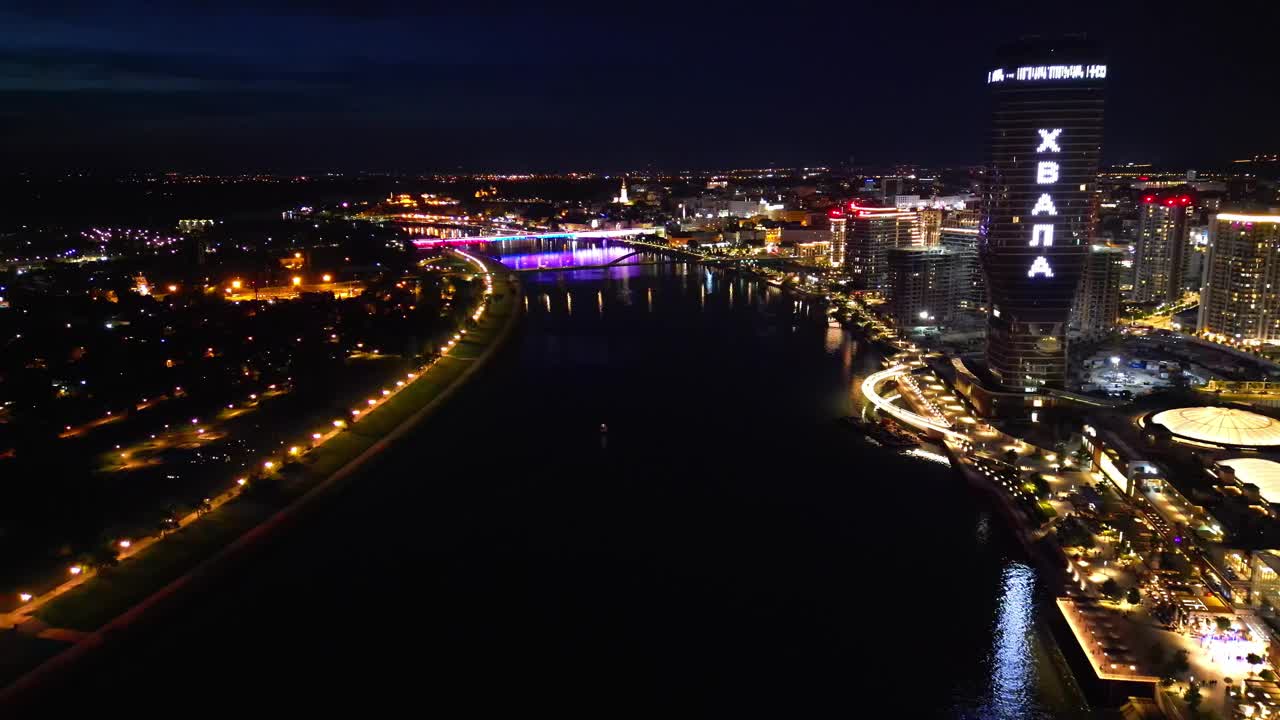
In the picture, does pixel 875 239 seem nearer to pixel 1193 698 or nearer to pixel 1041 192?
pixel 1041 192

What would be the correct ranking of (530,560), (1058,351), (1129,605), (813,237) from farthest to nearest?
(813,237) < (1058,351) < (530,560) < (1129,605)

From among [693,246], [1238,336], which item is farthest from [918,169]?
[1238,336]

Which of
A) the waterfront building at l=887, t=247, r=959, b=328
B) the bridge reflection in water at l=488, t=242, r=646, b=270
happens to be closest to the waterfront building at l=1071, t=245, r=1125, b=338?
the waterfront building at l=887, t=247, r=959, b=328

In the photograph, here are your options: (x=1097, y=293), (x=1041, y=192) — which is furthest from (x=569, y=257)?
(x=1041, y=192)

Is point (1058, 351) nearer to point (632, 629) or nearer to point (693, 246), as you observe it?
point (632, 629)

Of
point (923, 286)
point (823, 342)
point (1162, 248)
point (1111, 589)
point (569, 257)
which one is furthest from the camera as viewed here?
point (569, 257)

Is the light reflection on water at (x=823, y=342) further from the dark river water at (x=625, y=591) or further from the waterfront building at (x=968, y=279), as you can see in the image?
the waterfront building at (x=968, y=279)

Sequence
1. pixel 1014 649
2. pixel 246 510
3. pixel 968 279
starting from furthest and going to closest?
pixel 968 279 → pixel 246 510 → pixel 1014 649

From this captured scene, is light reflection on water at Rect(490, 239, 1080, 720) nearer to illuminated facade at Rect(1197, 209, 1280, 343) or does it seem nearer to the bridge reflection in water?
the bridge reflection in water
